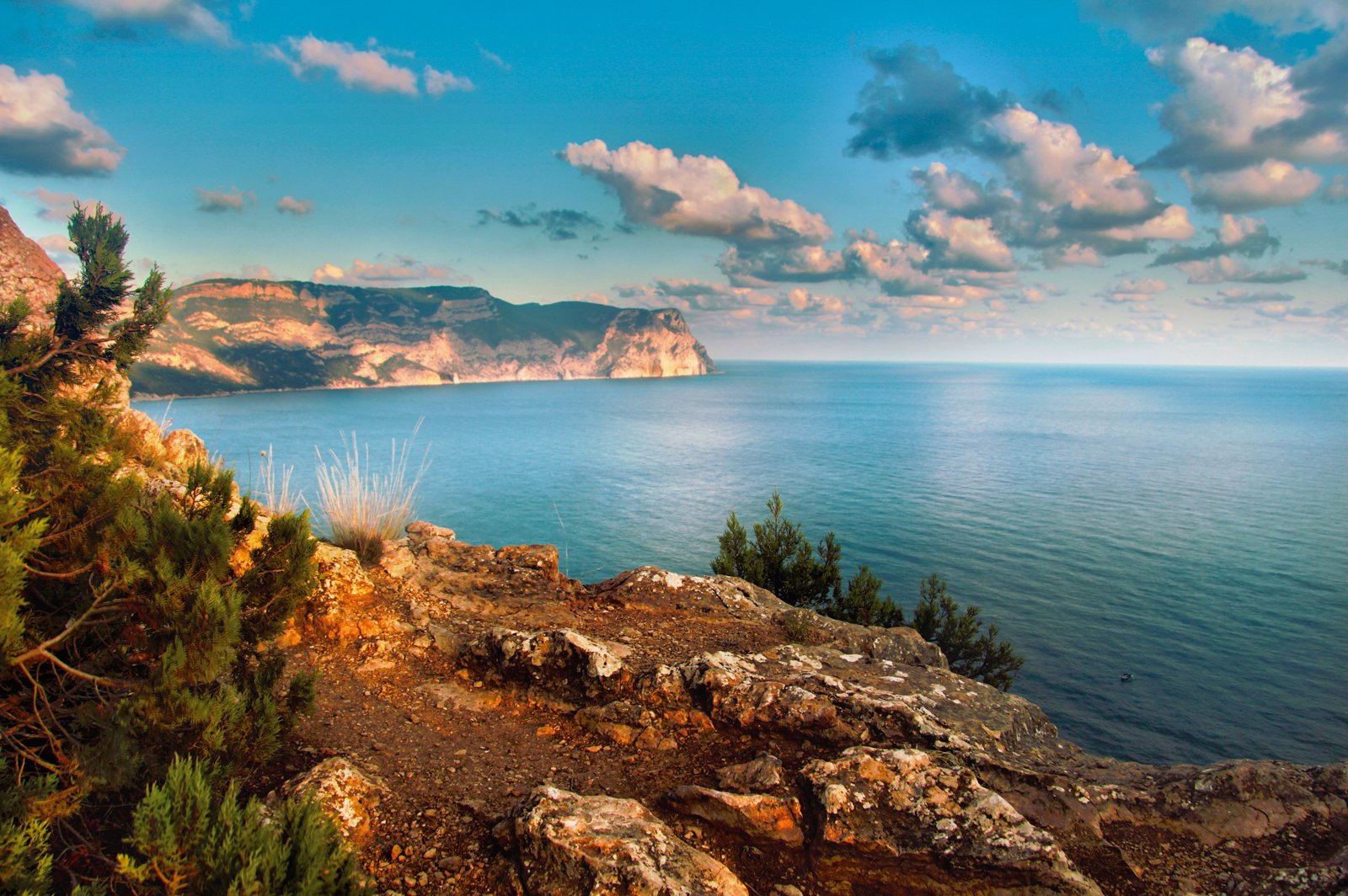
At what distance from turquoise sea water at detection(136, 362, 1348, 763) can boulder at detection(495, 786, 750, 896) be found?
14.2 m

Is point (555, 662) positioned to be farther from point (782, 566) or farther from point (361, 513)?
point (782, 566)

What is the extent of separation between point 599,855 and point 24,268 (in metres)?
12.5

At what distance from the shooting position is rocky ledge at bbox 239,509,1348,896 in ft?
13.5

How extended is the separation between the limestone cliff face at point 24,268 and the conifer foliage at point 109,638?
658 cm

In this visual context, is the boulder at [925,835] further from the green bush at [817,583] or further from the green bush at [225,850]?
the green bush at [817,583]

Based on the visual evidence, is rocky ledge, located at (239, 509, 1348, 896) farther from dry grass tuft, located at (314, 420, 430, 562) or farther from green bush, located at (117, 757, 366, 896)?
dry grass tuft, located at (314, 420, 430, 562)

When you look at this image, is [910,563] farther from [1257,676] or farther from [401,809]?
[401,809]

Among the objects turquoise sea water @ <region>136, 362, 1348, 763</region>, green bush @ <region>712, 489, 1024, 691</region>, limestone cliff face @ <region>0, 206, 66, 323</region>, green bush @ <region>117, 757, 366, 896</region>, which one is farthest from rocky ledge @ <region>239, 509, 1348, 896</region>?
turquoise sea water @ <region>136, 362, 1348, 763</region>

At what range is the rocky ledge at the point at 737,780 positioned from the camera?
4125mm

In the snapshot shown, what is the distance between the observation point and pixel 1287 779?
5262 mm

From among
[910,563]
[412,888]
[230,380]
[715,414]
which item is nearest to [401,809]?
[412,888]

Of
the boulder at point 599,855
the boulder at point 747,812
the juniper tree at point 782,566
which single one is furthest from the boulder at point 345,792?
the juniper tree at point 782,566

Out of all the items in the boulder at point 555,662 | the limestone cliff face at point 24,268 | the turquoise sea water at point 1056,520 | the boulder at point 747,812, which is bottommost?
the turquoise sea water at point 1056,520

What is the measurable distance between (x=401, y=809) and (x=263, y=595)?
1.73m
